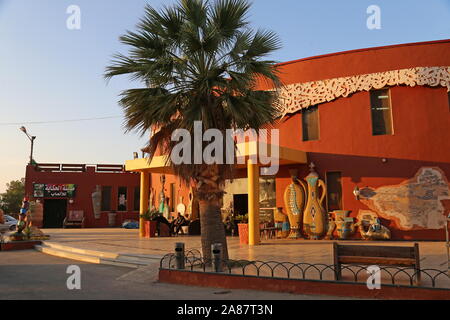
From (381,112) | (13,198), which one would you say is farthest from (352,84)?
(13,198)

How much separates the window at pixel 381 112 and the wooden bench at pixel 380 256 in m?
9.58

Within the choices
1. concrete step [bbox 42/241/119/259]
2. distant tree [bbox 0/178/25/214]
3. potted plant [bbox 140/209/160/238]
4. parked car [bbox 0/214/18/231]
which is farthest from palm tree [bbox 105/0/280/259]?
distant tree [bbox 0/178/25/214]

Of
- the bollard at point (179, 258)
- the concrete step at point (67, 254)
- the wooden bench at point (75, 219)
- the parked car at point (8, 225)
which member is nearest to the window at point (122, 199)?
the wooden bench at point (75, 219)

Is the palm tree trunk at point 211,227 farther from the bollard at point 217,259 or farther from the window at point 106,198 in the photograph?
the window at point 106,198

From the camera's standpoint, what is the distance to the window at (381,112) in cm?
1514

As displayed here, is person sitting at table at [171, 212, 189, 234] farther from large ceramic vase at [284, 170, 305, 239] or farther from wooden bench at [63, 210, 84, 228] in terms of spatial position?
wooden bench at [63, 210, 84, 228]

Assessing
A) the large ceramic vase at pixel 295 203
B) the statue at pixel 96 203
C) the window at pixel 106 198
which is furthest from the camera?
the window at pixel 106 198

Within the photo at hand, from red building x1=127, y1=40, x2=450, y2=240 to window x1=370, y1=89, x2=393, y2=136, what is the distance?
37mm

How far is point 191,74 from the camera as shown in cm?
907

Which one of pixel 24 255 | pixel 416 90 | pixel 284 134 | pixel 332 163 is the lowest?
pixel 24 255

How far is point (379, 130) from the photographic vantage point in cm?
1519

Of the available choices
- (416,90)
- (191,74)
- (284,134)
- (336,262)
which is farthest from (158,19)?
(416,90)

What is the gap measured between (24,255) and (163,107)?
29.5 ft

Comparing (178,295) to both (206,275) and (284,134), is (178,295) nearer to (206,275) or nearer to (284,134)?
(206,275)
